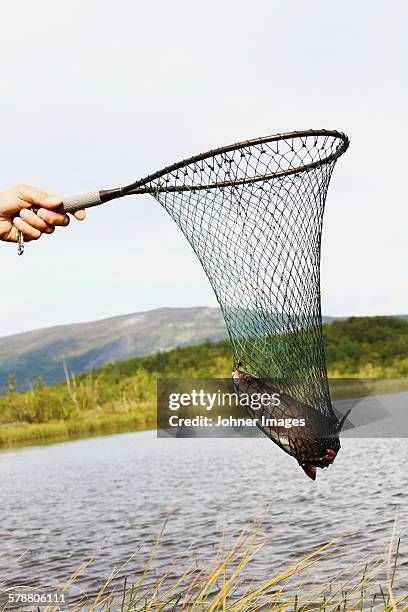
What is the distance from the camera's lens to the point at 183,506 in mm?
11312

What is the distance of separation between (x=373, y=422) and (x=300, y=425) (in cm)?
1605

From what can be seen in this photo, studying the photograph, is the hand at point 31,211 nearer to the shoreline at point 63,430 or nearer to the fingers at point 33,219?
the fingers at point 33,219

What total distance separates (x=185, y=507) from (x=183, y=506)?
107 millimetres

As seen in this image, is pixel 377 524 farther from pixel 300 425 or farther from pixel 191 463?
pixel 191 463

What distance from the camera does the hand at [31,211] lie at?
10.1ft

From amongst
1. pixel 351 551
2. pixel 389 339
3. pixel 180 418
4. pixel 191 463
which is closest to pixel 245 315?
pixel 351 551

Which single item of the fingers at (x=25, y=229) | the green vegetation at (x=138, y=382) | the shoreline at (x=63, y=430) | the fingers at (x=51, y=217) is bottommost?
the shoreline at (x=63, y=430)

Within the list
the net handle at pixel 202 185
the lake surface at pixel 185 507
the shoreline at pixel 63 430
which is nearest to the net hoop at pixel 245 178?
the net handle at pixel 202 185

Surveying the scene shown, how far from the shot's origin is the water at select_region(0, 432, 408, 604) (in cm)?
841

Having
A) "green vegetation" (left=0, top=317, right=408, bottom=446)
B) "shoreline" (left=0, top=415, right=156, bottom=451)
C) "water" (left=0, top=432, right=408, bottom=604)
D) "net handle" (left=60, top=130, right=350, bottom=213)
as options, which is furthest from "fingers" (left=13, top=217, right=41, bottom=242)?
"green vegetation" (left=0, top=317, right=408, bottom=446)

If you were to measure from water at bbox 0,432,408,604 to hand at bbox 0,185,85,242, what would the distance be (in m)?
4.03

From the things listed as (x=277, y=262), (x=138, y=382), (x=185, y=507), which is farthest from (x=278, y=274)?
(x=138, y=382)

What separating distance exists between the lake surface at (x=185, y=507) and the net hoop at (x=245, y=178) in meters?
3.15

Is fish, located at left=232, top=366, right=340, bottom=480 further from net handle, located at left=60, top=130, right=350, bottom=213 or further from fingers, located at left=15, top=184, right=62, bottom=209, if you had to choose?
fingers, located at left=15, top=184, right=62, bottom=209
